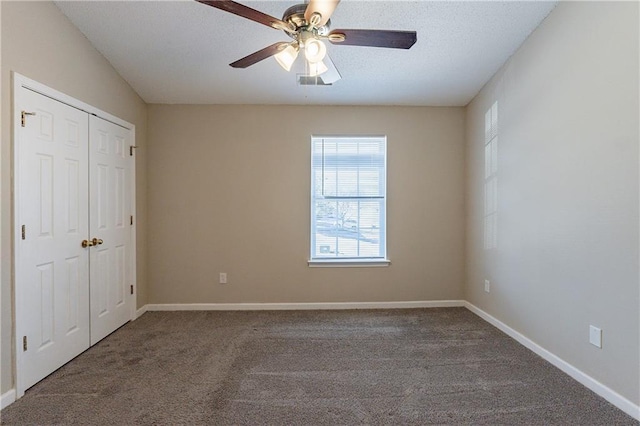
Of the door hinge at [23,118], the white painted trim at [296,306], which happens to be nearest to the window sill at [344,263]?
the white painted trim at [296,306]

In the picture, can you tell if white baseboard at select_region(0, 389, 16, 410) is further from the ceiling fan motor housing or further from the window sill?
the ceiling fan motor housing

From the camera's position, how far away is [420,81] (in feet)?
11.2

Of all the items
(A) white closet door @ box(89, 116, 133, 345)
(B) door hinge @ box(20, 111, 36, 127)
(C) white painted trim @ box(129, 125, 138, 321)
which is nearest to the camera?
(B) door hinge @ box(20, 111, 36, 127)

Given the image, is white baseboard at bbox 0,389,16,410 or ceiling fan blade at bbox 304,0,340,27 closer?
ceiling fan blade at bbox 304,0,340,27

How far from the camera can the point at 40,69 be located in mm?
Answer: 2287

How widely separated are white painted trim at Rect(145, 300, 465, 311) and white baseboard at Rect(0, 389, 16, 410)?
5.81ft

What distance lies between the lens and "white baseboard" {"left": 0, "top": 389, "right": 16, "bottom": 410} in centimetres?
197

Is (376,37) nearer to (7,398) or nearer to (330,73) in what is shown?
(330,73)

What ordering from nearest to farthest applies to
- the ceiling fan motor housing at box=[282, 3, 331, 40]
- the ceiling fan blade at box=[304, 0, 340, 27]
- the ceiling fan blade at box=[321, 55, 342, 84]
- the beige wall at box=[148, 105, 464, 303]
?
the ceiling fan blade at box=[304, 0, 340, 27] → the ceiling fan motor housing at box=[282, 3, 331, 40] → the ceiling fan blade at box=[321, 55, 342, 84] → the beige wall at box=[148, 105, 464, 303]

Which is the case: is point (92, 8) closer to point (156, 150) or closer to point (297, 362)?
point (156, 150)

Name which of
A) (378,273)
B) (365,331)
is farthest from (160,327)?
(378,273)

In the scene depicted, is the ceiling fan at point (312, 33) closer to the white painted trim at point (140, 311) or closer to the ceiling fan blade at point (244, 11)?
the ceiling fan blade at point (244, 11)

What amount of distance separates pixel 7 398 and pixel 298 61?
3.27m

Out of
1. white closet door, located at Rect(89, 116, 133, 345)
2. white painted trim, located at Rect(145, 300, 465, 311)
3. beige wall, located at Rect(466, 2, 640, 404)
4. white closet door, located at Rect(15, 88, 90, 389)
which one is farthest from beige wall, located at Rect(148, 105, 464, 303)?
white closet door, located at Rect(15, 88, 90, 389)
